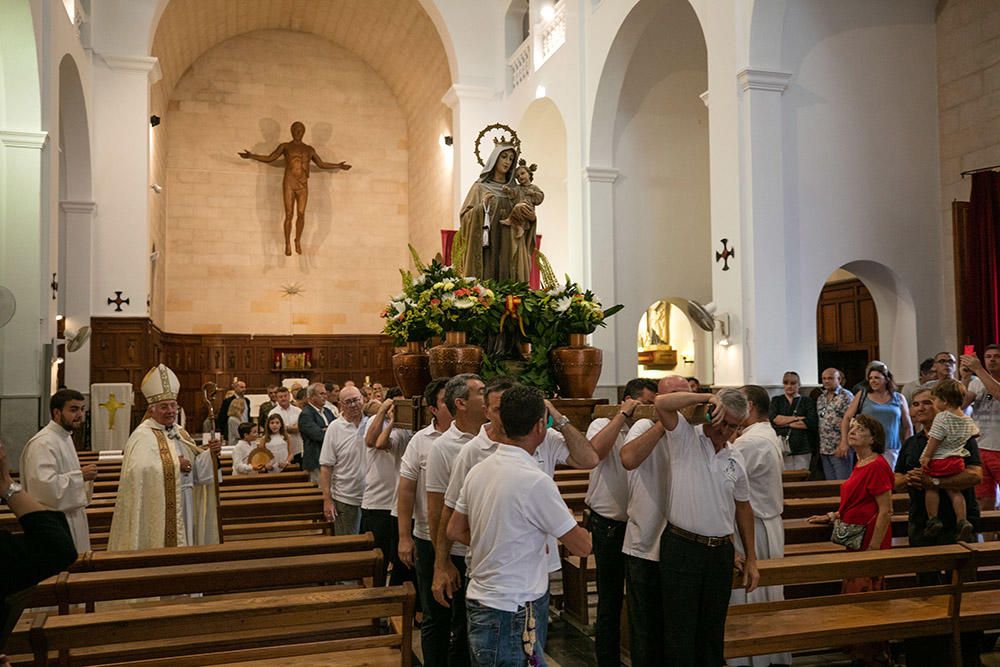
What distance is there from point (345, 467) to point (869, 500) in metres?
3.53

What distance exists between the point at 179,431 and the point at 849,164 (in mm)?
8087

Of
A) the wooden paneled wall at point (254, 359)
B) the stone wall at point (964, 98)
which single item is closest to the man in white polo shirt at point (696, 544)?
the stone wall at point (964, 98)

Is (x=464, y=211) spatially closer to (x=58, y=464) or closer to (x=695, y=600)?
(x=58, y=464)

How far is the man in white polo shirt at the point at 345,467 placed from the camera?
6371mm

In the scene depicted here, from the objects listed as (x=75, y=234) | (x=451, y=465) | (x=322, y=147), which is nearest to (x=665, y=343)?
(x=322, y=147)

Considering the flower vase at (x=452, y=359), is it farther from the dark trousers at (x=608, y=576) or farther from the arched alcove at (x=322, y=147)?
the arched alcove at (x=322, y=147)

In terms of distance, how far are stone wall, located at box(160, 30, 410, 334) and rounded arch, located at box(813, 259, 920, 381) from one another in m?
14.4

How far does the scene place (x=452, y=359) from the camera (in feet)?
20.4

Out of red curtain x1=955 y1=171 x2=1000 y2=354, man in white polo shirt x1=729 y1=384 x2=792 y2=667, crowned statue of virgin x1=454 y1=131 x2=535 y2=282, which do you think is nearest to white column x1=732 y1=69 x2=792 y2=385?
red curtain x1=955 y1=171 x2=1000 y2=354

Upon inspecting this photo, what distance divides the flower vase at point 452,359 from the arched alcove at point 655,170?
777 cm

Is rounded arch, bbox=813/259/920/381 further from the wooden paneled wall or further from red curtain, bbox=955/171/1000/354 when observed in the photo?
the wooden paneled wall

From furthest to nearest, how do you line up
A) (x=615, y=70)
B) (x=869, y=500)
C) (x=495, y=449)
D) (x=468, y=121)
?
(x=468, y=121), (x=615, y=70), (x=869, y=500), (x=495, y=449)

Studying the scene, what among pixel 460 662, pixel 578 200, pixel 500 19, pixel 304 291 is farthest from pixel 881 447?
pixel 304 291

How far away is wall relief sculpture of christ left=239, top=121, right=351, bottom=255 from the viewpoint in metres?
22.2
